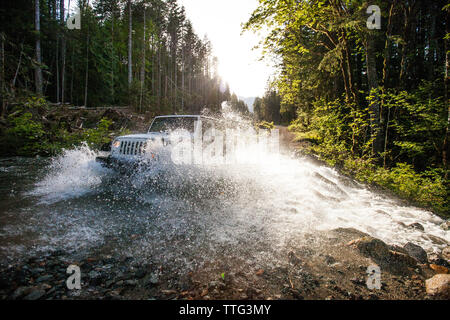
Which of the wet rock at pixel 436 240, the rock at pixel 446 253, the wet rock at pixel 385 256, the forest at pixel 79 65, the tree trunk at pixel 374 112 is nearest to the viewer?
the wet rock at pixel 385 256

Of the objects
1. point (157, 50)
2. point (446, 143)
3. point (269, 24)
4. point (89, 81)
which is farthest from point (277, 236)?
point (157, 50)

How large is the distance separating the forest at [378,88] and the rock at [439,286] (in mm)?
4405

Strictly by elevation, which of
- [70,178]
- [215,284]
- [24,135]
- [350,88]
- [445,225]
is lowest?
[445,225]

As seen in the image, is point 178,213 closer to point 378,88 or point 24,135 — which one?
point 378,88

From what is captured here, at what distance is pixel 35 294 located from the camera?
5.85ft

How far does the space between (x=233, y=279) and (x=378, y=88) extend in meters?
8.50

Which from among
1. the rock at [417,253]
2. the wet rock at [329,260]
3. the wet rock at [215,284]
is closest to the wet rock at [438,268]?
the rock at [417,253]

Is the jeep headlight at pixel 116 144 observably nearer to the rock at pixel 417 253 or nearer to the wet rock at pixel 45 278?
the wet rock at pixel 45 278

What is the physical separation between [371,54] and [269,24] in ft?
14.0

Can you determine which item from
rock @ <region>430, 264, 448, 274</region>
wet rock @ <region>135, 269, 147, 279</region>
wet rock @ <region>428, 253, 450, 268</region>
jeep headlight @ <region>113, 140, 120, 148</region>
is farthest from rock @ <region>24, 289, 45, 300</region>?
wet rock @ <region>428, 253, 450, 268</region>

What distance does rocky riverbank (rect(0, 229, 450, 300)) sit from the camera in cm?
192

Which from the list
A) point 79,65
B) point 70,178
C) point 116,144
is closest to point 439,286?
point 116,144

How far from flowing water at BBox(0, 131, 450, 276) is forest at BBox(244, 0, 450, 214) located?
5.32 ft

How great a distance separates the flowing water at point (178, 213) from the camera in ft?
8.93
